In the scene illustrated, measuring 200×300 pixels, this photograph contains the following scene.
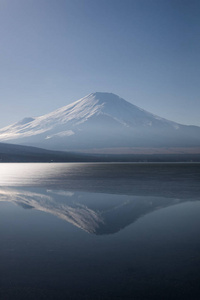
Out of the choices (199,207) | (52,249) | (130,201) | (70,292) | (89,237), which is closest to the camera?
(70,292)

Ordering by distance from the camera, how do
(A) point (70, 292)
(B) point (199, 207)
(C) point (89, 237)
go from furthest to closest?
(B) point (199, 207), (C) point (89, 237), (A) point (70, 292)

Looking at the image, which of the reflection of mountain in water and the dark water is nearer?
the dark water

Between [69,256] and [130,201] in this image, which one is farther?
[130,201]

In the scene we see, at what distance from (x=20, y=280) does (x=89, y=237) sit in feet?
15.0

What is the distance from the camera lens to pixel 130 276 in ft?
Answer: 26.2

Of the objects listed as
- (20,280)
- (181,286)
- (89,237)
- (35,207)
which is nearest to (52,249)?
(89,237)

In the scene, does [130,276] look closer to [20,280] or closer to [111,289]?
[111,289]

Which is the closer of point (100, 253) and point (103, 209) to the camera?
→ point (100, 253)

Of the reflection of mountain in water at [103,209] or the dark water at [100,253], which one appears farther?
Answer: the reflection of mountain in water at [103,209]

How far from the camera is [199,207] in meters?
19.3

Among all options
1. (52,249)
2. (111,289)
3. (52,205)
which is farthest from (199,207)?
(111,289)

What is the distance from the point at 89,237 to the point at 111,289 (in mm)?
4833

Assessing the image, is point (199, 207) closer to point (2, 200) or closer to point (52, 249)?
point (52, 249)

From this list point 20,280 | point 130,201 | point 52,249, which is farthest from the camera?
point 130,201
